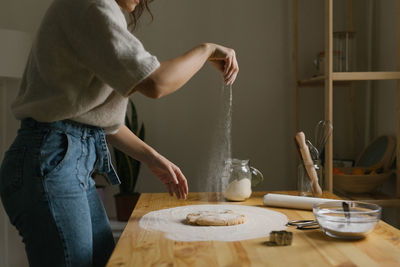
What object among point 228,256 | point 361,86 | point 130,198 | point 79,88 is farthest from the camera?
point 361,86

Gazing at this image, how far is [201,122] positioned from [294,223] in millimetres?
1522

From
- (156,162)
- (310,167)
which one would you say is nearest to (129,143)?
(156,162)

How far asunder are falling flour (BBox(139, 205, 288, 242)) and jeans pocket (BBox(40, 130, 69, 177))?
0.24 metres

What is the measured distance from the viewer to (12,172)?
1030 millimetres

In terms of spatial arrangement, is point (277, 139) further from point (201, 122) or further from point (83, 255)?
point (83, 255)

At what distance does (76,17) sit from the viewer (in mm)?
932

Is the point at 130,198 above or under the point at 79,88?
under

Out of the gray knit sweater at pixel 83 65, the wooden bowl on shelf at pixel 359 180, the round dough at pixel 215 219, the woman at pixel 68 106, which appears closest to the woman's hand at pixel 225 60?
the woman at pixel 68 106

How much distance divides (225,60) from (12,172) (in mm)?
596

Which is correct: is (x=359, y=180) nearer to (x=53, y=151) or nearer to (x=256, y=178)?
(x=256, y=178)

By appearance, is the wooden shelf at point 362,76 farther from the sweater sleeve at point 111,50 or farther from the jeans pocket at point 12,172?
the jeans pocket at point 12,172

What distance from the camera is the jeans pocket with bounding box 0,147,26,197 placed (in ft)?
3.34

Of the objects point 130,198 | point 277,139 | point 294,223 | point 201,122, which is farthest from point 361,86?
point 294,223

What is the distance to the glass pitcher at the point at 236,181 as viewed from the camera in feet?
4.67
